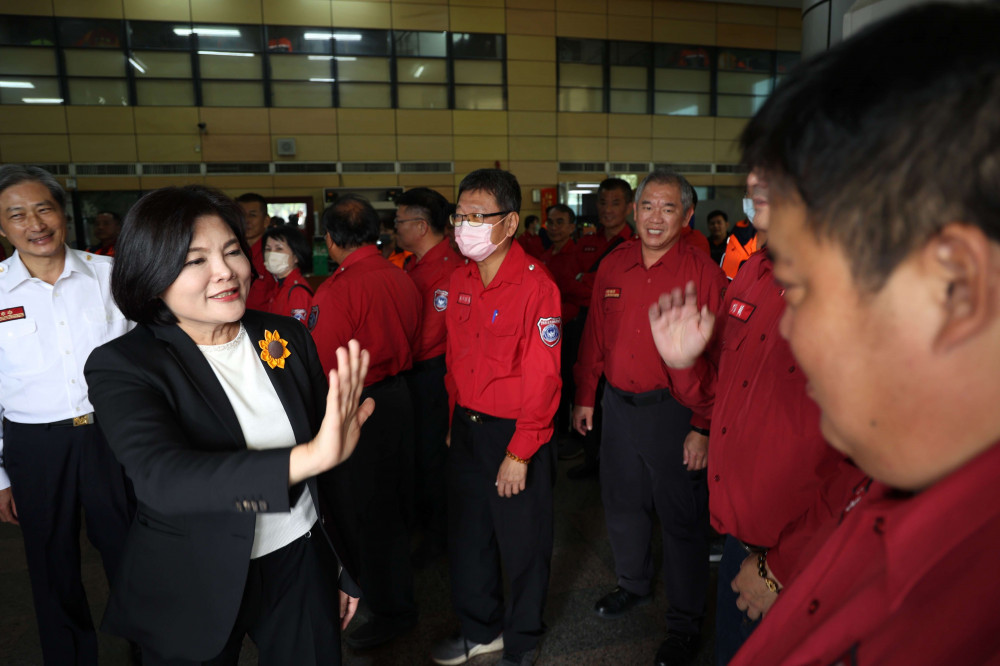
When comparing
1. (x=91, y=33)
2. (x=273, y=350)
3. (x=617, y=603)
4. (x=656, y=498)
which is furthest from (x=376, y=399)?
(x=91, y=33)

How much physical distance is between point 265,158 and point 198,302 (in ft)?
39.5

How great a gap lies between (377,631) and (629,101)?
13.5m

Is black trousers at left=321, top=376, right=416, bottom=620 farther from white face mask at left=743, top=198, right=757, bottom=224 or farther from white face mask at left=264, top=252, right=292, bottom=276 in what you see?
white face mask at left=743, top=198, right=757, bottom=224

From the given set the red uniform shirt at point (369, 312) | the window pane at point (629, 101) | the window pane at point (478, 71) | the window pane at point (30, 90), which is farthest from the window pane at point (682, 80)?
the red uniform shirt at point (369, 312)

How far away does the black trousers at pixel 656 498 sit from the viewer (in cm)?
242

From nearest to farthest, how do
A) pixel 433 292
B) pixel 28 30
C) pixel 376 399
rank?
pixel 376 399, pixel 433 292, pixel 28 30

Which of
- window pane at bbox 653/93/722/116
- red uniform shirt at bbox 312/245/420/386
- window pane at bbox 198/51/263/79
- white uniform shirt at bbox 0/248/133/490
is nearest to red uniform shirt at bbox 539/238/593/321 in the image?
red uniform shirt at bbox 312/245/420/386

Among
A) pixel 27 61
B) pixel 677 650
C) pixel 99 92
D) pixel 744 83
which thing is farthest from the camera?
pixel 744 83

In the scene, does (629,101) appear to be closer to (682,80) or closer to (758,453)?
(682,80)

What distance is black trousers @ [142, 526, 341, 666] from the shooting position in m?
1.41

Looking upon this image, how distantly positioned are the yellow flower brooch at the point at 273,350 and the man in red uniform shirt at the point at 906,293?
1296 mm

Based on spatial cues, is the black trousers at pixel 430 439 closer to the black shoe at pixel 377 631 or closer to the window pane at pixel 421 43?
the black shoe at pixel 377 631

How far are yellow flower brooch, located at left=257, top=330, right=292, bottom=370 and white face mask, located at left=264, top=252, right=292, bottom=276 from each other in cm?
232

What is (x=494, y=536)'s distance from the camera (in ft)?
7.89
